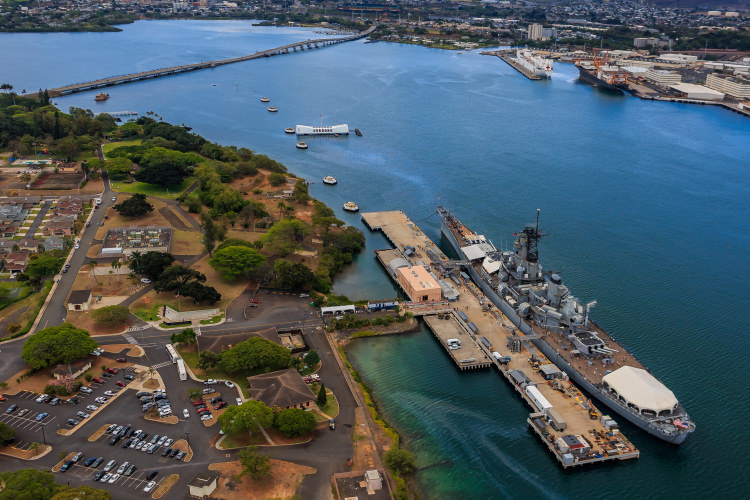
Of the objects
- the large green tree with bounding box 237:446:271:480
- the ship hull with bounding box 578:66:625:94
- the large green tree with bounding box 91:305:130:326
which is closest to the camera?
the large green tree with bounding box 237:446:271:480

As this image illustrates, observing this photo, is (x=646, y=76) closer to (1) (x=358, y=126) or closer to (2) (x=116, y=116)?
(1) (x=358, y=126)

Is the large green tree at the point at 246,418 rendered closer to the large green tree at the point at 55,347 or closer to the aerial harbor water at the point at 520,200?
the aerial harbor water at the point at 520,200

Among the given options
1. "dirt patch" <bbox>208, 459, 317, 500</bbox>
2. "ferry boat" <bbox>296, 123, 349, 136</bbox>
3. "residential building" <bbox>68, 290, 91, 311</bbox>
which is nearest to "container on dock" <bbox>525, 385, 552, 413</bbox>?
"dirt patch" <bbox>208, 459, 317, 500</bbox>

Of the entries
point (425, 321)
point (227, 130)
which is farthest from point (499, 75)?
point (425, 321)

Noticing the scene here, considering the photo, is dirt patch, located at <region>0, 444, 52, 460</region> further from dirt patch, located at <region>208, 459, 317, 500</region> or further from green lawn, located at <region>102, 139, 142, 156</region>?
green lawn, located at <region>102, 139, 142, 156</region>

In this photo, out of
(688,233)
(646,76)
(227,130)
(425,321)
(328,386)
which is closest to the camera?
(328,386)

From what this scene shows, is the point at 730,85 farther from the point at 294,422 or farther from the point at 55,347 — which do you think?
the point at 55,347

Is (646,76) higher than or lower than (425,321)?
higher
